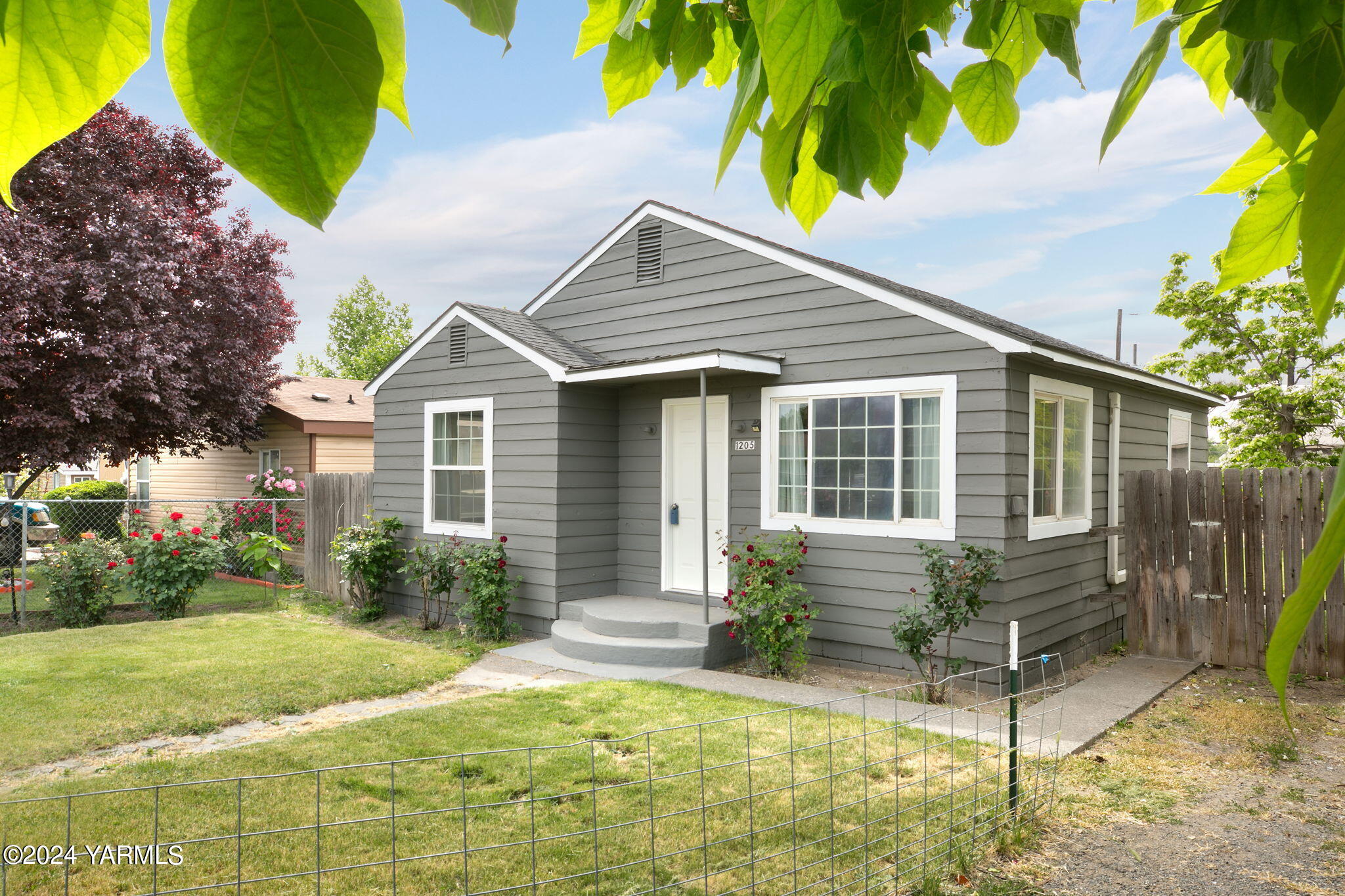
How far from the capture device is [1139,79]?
0.75m

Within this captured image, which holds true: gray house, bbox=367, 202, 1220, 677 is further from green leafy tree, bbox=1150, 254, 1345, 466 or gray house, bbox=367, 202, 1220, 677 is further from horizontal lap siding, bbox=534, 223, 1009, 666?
green leafy tree, bbox=1150, 254, 1345, 466

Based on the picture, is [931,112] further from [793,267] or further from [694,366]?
[793,267]

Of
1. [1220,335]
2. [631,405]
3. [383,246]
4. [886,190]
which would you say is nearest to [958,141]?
[886,190]

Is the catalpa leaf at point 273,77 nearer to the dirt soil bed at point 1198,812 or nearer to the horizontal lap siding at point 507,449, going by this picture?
the dirt soil bed at point 1198,812

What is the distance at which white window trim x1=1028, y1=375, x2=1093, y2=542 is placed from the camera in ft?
25.0

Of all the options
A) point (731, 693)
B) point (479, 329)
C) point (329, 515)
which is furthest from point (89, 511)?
point (731, 693)

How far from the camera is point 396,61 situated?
1.39 feet

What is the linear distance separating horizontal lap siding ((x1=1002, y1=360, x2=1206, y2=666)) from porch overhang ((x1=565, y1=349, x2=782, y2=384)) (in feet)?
7.74

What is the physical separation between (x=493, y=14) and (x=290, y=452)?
18385 millimetres

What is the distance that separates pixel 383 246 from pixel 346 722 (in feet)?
78.4

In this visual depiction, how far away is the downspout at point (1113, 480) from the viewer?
9.50 meters

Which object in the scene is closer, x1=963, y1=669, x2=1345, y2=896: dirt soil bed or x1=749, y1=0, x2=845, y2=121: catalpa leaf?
x1=749, y1=0, x2=845, y2=121: catalpa leaf

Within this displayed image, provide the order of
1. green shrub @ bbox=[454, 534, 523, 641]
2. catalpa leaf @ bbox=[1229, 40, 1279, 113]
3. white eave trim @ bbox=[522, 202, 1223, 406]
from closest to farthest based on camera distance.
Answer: catalpa leaf @ bbox=[1229, 40, 1279, 113]
white eave trim @ bbox=[522, 202, 1223, 406]
green shrub @ bbox=[454, 534, 523, 641]

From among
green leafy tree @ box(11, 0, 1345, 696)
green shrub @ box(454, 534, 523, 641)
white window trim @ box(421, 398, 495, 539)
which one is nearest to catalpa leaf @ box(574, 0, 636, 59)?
green leafy tree @ box(11, 0, 1345, 696)
